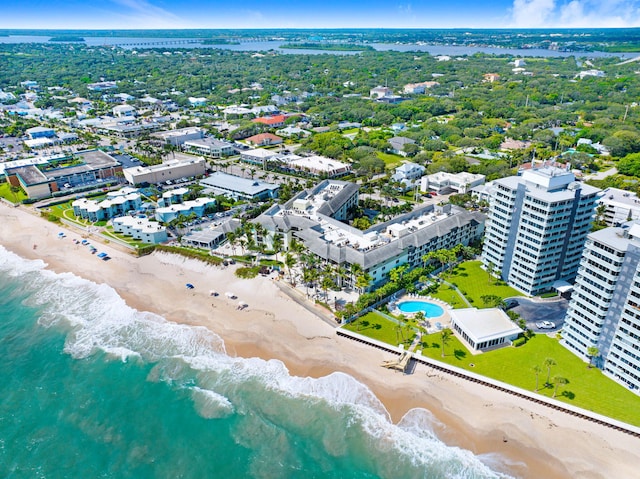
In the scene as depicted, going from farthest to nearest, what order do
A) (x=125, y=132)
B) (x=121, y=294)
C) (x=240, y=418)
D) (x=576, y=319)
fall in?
(x=125, y=132) < (x=121, y=294) < (x=576, y=319) < (x=240, y=418)

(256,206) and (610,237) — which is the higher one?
(610,237)

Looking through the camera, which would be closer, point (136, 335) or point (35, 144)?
point (136, 335)

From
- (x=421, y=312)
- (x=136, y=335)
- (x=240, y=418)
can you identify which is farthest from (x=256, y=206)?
(x=240, y=418)

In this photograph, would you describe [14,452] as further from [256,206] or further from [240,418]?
[256,206]

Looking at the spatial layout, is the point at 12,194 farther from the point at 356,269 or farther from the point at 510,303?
the point at 510,303

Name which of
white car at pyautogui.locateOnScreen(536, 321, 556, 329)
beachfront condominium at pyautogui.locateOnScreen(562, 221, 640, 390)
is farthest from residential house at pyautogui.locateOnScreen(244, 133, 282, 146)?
beachfront condominium at pyautogui.locateOnScreen(562, 221, 640, 390)

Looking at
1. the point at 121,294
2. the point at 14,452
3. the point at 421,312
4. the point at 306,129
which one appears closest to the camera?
the point at 14,452

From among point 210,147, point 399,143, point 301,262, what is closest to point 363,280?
point 301,262
